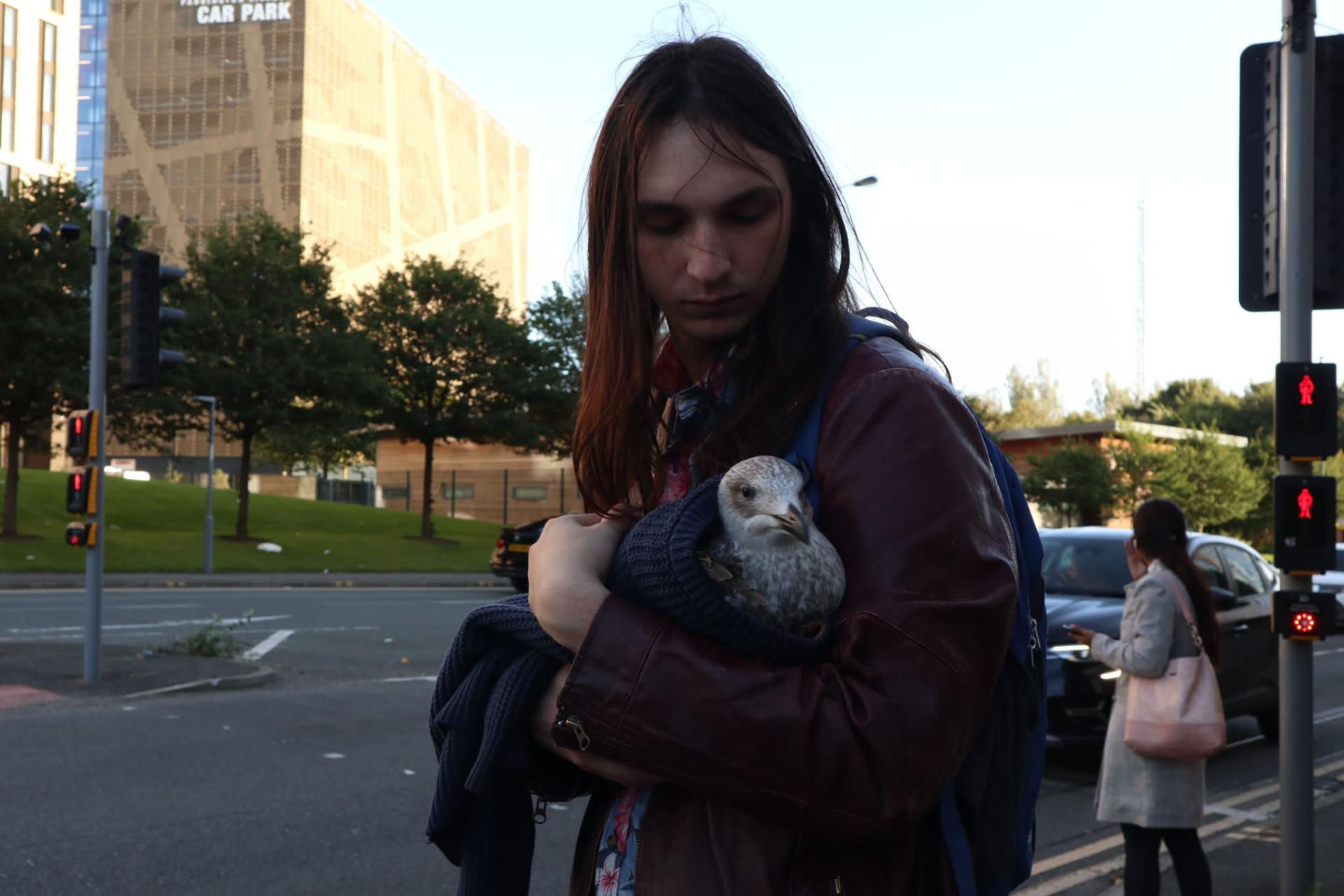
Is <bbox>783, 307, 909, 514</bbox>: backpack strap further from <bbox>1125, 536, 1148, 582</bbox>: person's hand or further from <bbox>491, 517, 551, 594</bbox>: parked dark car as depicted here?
<bbox>491, 517, 551, 594</bbox>: parked dark car

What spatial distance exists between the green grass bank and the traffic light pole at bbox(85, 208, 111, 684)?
52.4 ft

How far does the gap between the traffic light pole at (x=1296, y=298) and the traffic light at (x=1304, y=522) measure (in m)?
0.11

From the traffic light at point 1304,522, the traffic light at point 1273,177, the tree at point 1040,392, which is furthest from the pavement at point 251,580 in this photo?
the tree at point 1040,392

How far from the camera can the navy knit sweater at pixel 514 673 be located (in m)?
1.24

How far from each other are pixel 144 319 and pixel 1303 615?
10095 mm

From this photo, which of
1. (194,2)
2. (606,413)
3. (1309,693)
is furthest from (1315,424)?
(194,2)

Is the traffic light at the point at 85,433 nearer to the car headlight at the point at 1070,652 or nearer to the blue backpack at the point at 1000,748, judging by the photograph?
the car headlight at the point at 1070,652

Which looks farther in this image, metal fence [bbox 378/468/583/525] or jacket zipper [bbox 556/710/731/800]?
metal fence [bbox 378/468/583/525]

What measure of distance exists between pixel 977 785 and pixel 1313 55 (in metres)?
4.53

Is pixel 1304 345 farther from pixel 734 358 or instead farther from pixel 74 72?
pixel 74 72

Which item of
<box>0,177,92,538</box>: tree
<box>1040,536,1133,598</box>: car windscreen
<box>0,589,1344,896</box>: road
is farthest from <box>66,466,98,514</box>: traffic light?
<box>0,177,92,538</box>: tree

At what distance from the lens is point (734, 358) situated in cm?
153

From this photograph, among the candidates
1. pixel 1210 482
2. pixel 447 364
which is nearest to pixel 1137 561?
pixel 447 364

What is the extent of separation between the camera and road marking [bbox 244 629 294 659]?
13.9 meters
